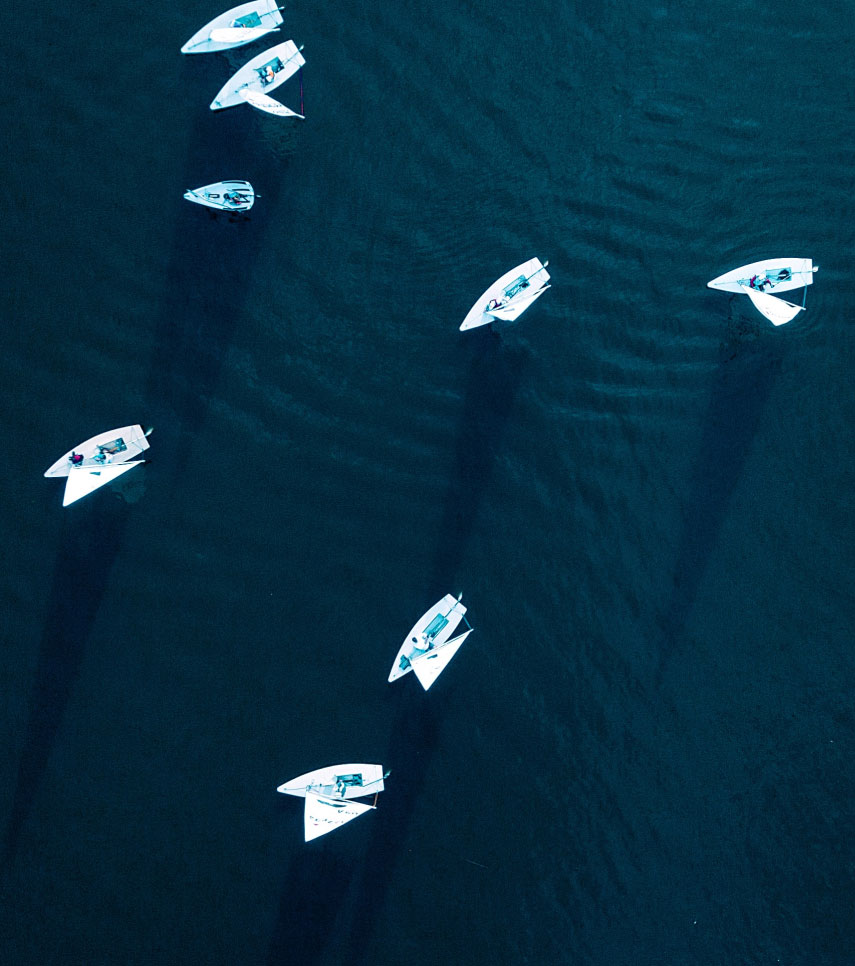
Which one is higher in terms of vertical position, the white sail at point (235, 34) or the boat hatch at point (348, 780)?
the white sail at point (235, 34)

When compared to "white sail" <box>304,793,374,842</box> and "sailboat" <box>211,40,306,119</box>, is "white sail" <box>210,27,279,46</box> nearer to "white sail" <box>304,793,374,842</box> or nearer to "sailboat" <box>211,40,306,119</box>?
"sailboat" <box>211,40,306,119</box>

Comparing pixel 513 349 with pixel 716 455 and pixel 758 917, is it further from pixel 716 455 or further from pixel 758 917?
pixel 758 917

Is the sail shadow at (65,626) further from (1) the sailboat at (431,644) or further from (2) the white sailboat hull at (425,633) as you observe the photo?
(1) the sailboat at (431,644)

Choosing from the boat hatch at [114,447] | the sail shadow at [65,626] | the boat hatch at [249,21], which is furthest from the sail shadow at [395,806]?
the boat hatch at [249,21]

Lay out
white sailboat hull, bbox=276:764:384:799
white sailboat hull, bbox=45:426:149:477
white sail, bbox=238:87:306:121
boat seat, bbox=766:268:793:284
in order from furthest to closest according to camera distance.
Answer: boat seat, bbox=766:268:793:284 → white sail, bbox=238:87:306:121 → white sailboat hull, bbox=45:426:149:477 → white sailboat hull, bbox=276:764:384:799

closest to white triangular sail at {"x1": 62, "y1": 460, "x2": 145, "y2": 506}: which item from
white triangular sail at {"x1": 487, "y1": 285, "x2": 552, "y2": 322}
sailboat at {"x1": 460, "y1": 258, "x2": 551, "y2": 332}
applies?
sailboat at {"x1": 460, "y1": 258, "x2": 551, "y2": 332}
